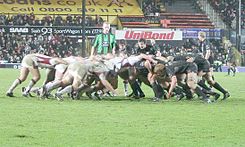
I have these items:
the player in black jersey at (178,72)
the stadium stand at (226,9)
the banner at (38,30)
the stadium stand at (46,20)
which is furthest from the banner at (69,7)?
the player in black jersey at (178,72)

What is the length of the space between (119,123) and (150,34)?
43932mm

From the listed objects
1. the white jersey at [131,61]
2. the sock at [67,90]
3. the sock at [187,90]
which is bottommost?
the sock at [187,90]

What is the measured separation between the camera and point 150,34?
56.9 m

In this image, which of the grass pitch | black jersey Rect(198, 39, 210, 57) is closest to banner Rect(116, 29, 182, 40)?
black jersey Rect(198, 39, 210, 57)

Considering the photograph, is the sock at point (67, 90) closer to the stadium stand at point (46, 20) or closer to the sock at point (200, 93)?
the sock at point (200, 93)

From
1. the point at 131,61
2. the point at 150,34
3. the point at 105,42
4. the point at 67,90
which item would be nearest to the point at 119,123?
the point at 67,90

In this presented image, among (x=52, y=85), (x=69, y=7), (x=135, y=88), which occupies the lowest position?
(x=135, y=88)

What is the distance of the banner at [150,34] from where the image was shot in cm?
5522

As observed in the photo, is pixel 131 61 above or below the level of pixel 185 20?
below

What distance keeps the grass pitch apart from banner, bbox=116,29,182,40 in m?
36.5

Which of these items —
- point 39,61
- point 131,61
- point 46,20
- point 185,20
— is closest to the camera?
point 131,61

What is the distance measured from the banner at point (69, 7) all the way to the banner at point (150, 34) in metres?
8.25

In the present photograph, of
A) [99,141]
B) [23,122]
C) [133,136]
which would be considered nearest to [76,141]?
[99,141]

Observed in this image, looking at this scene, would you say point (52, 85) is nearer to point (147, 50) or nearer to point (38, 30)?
point (147, 50)
